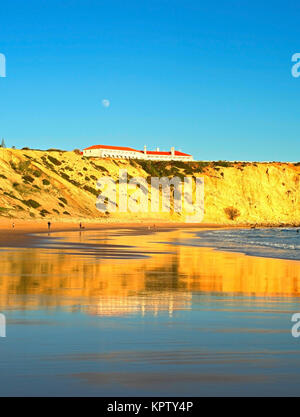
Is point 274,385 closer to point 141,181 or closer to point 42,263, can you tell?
point 42,263

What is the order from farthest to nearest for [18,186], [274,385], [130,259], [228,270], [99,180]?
[99,180] → [18,186] → [130,259] → [228,270] → [274,385]

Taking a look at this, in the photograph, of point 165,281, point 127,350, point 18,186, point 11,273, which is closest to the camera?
point 127,350

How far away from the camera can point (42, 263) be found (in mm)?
21781

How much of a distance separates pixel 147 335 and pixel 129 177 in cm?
10227

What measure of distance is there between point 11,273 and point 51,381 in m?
12.0

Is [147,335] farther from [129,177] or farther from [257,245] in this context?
[129,177]

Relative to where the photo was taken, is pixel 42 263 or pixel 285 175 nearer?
pixel 42 263

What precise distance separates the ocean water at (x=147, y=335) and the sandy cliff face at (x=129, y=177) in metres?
52.8

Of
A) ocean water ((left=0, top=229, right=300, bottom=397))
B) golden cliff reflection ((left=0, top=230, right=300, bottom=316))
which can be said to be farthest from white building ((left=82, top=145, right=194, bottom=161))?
ocean water ((left=0, top=229, right=300, bottom=397))

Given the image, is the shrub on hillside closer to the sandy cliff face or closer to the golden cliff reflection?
the sandy cliff face

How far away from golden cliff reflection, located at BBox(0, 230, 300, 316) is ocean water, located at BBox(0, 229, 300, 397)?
4 cm

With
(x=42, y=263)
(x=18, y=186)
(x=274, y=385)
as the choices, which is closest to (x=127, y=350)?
(x=274, y=385)

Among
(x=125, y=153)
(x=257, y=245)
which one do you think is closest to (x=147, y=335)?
(x=257, y=245)

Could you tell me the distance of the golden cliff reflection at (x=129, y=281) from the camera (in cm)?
1219
